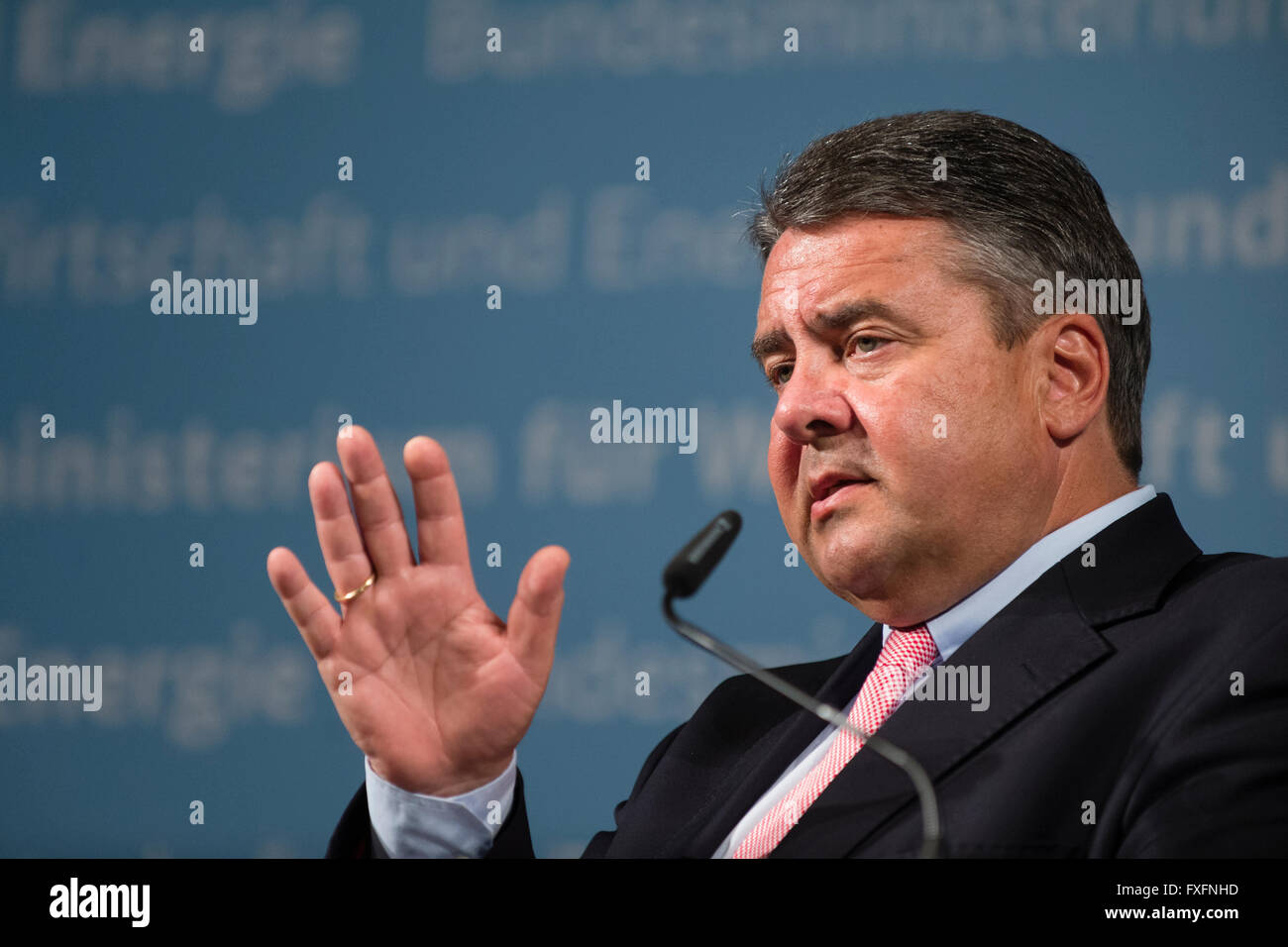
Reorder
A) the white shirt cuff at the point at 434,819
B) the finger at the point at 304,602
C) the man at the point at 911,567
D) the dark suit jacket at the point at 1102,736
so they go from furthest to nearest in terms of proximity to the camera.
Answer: the white shirt cuff at the point at 434,819
the finger at the point at 304,602
the man at the point at 911,567
the dark suit jacket at the point at 1102,736

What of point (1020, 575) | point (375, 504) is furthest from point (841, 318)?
point (375, 504)

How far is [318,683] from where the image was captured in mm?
2066

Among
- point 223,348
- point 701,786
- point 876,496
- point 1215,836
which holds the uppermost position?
point 223,348

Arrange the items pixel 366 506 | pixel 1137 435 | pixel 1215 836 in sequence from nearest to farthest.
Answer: pixel 1215 836
pixel 366 506
pixel 1137 435

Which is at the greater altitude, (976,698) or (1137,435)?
(1137,435)

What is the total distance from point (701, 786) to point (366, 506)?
65 cm

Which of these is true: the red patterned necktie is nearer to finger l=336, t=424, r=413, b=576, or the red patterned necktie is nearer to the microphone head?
the microphone head

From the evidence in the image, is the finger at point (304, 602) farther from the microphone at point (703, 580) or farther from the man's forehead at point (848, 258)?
the man's forehead at point (848, 258)

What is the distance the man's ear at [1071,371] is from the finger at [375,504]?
801mm

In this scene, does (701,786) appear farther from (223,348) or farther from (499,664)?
(223,348)

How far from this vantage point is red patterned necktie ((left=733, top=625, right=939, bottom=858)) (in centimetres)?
142

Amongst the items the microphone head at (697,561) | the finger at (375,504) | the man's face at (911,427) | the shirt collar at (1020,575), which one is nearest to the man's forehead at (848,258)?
the man's face at (911,427)

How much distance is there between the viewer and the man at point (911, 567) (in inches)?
50.6

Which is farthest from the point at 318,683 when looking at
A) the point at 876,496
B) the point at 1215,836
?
the point at 1215,836
